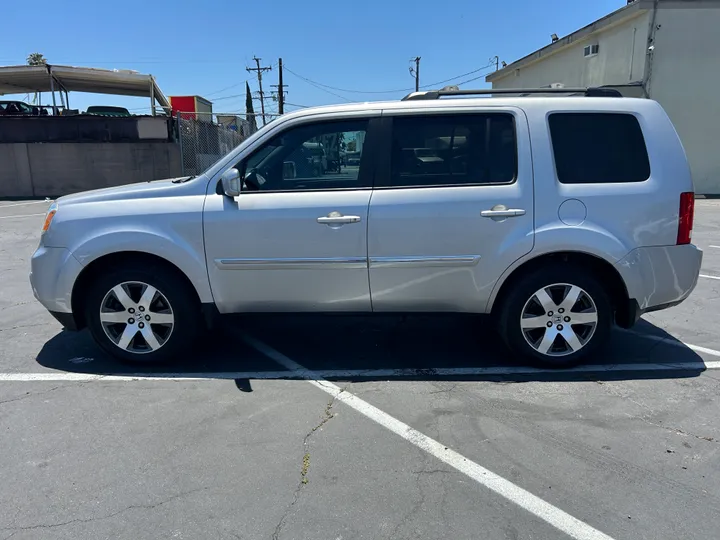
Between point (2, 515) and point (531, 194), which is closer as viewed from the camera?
point (2, 515)

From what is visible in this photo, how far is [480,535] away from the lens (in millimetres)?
2371

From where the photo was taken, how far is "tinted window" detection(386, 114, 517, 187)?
12.8 ft

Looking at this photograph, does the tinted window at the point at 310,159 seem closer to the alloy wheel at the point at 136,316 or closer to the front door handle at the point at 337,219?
the front door handle at the point at 337,219

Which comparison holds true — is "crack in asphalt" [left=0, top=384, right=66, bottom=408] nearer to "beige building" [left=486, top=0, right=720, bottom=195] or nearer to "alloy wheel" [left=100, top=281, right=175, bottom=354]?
"alloy wheel" [left=100, top=281, right=175, bottom=354]

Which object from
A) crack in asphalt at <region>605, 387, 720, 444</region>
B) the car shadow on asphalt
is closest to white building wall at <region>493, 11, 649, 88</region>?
the car shadow on asphalt

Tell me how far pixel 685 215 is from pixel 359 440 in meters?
2.87

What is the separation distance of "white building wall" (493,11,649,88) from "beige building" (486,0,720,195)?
34 mm

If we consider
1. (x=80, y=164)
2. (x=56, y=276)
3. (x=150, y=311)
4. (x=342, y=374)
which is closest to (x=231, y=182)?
(x=150, y=311)

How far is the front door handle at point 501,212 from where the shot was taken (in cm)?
381

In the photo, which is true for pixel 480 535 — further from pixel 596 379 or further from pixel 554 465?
pixel 596 379

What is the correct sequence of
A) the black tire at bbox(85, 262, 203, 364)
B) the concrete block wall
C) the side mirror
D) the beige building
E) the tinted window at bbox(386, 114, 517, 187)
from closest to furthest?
the side mirror, the tinted window at bbox(386, 114, 517, 187), the black tire at bbox(85, 262, 203, 364), the beige building, the concrete block wall

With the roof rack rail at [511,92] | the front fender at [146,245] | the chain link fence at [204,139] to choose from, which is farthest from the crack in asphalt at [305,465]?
the chain link fence at [204,139]

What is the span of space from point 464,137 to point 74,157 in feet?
62.3

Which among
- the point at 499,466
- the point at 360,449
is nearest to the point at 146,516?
the point at 360,449
